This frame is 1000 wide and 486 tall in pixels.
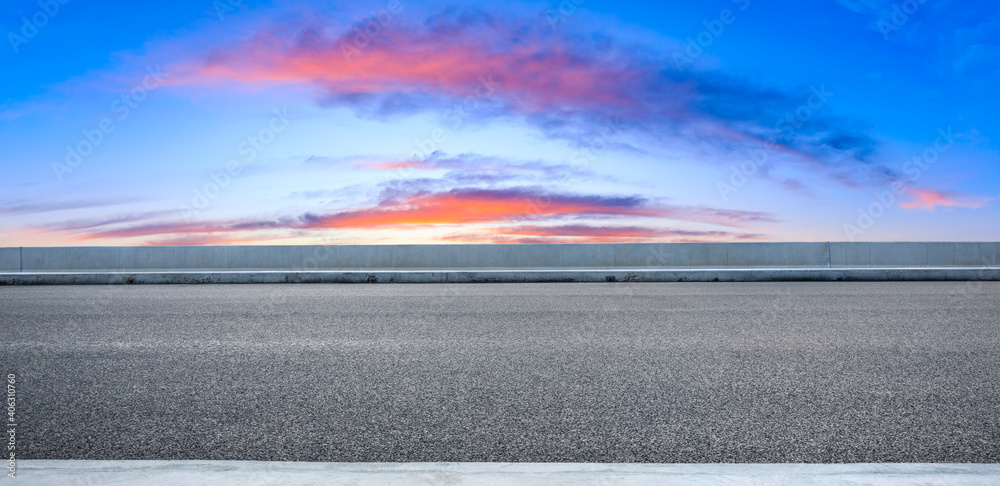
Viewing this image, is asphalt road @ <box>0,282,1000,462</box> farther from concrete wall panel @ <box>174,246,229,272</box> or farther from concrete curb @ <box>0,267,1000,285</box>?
concrete wall panel @ <box>174,246,229,272</box>

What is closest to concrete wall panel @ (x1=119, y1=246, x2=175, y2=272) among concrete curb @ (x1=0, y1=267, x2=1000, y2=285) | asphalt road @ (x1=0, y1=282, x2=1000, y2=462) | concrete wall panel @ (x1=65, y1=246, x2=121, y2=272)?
concrete wall panel @ (x1=65, y1=246, x2=121, y2=272)

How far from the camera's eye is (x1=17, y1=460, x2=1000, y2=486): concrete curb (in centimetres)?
211

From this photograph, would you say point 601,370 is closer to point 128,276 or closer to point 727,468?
point 727,468

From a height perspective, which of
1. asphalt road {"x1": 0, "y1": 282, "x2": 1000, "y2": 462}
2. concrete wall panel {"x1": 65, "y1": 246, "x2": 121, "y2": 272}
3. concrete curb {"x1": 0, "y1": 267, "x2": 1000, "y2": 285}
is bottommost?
asphalt road {"x1": 0, "y1": 282, "x2": 1000, "y2": 462}

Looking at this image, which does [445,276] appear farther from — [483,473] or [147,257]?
[483,473]

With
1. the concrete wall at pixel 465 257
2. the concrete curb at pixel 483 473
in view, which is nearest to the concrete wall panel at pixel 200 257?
the concrete wall at pixel 465 257

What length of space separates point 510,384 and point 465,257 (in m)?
15.6

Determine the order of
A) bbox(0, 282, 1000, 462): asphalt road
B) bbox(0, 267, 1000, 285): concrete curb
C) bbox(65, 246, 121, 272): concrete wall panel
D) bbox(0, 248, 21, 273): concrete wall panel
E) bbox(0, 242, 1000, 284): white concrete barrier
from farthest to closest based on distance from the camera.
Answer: bbox(0, 248, 21, 273): concrete wall panel < bbox(65, 246, 121, 272): concrete wall panel < bbox(0, 242, 1000, 284): white concrete barrier < bbox(0, 267, 1000, 285): concrete curb < bbox(0, 282, 1000, 462): asphalt road

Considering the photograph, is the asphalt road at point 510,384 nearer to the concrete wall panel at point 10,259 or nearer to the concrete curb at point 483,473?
the concrete curb at point 483,473

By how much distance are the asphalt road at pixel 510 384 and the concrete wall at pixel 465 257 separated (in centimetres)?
1126

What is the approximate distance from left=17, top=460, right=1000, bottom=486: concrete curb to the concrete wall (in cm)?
1698

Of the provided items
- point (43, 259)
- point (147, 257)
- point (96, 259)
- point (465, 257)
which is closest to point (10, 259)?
point (43, 259)

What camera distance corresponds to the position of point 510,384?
3895 mm

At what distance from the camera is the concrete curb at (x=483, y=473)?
211cm
